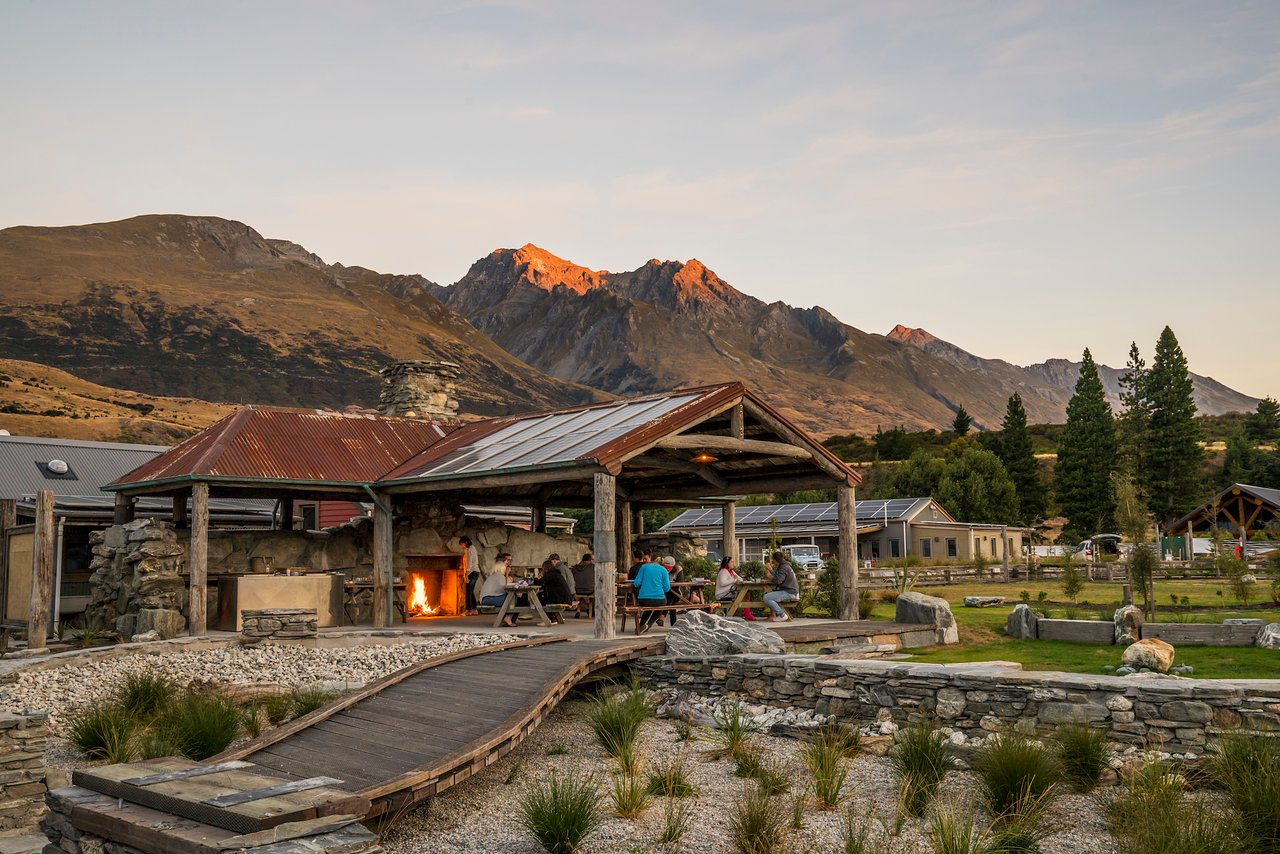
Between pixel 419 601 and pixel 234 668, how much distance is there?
6.15 m

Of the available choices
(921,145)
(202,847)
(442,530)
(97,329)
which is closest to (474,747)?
(202,847)

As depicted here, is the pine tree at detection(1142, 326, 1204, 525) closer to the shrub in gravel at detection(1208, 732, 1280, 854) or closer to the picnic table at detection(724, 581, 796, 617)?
the picnic table at detection(724, 581, 796, 617)

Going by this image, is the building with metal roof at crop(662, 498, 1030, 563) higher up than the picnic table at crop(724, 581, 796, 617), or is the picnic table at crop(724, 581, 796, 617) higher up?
the building with metal roof at crop(662, 498, 1030, 563)

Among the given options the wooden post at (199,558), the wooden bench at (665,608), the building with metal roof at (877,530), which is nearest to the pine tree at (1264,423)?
the building with metal roof at (877,530)

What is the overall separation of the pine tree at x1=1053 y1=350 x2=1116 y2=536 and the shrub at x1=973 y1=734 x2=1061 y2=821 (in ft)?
174

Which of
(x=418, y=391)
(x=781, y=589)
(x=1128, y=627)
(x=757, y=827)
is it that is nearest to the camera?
(x=757, y=827)

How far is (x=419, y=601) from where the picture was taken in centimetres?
1923

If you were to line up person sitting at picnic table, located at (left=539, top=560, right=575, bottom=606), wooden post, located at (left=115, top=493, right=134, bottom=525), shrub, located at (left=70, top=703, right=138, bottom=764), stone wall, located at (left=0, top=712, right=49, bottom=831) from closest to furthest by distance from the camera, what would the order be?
1. stone wall, located at (left=0, top=712, right=49, bottom=831)
2. shrub, located at (left=70, top=703, right=138, bottom=764)
3. person sitting at picnic table, located at (left=539, top=560, right=575, bottom=606)
4. wooden post, located at (left=115, top=493, right=134, bottom=525)

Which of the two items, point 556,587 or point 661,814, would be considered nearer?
point 661,814

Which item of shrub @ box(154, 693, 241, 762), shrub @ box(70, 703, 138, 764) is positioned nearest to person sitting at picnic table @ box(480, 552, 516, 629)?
shrub @ box(154, 693, 241, 762)

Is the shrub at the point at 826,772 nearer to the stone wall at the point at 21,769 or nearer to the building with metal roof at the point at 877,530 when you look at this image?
the stone wall at the point at 21,769

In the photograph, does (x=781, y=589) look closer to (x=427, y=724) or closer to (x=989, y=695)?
(x=989, y=695)

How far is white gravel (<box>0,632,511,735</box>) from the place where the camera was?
1180 cm

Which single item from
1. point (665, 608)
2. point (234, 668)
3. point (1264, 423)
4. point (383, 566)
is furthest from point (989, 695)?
point (1264, 423)
